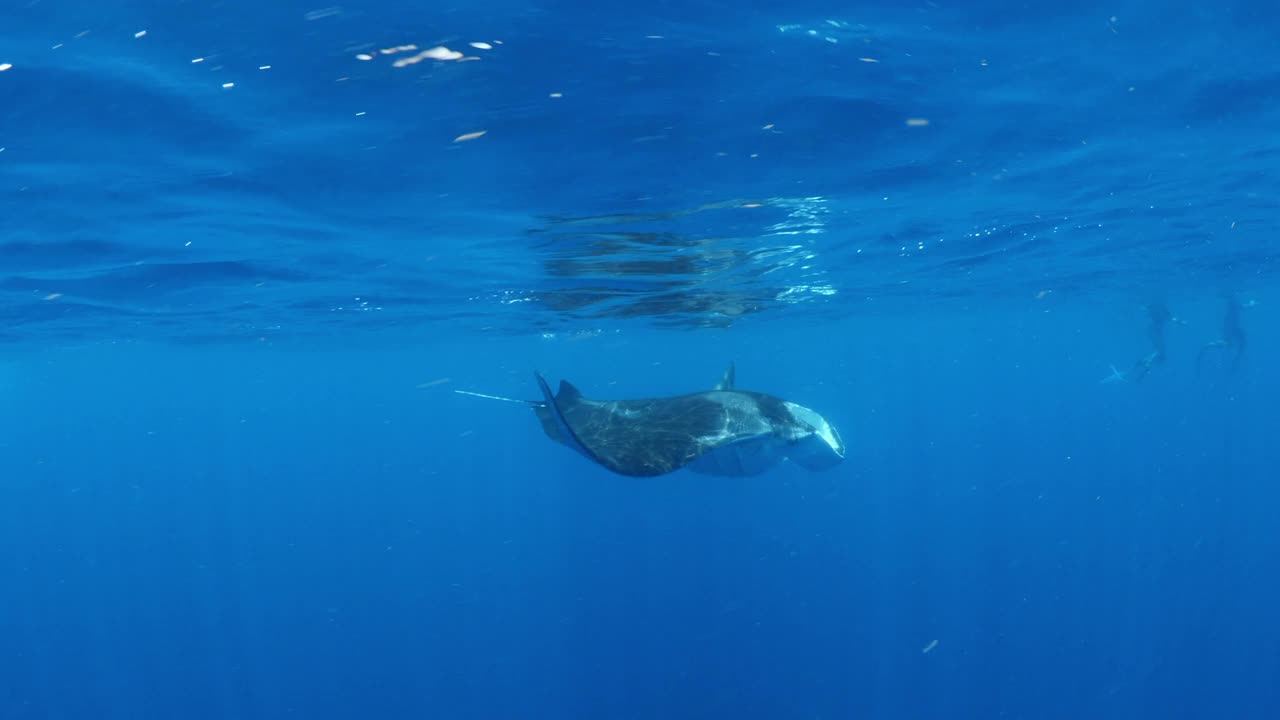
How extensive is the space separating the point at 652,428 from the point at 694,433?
529 millimetres

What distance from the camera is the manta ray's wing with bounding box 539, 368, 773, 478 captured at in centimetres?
603

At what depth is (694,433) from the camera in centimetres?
763

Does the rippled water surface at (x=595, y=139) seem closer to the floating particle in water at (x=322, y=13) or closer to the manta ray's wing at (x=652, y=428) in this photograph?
the floating particle in water at (x=322, y=13)

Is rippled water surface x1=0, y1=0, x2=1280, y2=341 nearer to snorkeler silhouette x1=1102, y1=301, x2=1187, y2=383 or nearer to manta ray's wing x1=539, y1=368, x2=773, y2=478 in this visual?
manta ray's wing x1=539, y1=368, x2=773, y2=478

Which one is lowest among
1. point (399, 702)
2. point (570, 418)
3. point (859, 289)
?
point (399, 702)

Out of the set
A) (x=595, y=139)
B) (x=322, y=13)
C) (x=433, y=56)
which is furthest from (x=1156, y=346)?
(x=322, y=13)

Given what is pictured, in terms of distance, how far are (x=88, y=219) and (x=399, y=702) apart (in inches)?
1026

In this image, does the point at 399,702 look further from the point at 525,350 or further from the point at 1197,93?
the point at 1197,93

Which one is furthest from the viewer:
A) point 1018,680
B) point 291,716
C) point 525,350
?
point 525,350

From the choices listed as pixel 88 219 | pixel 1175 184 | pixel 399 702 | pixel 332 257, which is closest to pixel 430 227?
pixel 332 257

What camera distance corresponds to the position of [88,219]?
471 inches

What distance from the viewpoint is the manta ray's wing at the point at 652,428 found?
19.8 ft

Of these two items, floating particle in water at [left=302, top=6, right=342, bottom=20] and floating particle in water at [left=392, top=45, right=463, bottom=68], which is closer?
floating particle in water at [left=302, top=6, right=342, bottom=20]

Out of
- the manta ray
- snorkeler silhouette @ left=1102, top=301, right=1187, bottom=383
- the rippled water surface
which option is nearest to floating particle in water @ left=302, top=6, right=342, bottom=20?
the rippled water surface
